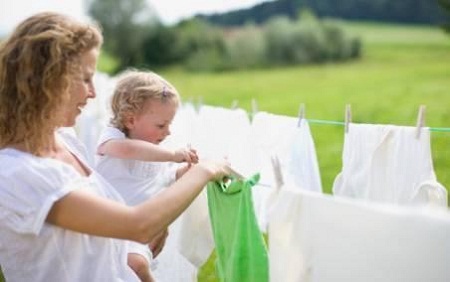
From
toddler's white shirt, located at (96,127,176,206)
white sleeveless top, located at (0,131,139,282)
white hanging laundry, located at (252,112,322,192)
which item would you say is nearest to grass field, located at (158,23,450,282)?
white hanging laundry, located at (252,112,322,192)

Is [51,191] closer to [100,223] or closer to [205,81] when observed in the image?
[100,223]

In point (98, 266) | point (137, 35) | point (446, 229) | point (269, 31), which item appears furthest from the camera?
point (137, 35)

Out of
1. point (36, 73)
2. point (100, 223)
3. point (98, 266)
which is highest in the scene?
point (36, 73)

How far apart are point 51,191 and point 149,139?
110 cm

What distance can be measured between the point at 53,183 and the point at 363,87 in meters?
19.9

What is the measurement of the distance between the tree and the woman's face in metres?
31.9

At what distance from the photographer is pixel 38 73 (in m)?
1.49

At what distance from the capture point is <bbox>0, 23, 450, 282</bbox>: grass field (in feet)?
41.2

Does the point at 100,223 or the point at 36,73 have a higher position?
the point at 36,73

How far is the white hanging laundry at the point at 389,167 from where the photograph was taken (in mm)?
2666

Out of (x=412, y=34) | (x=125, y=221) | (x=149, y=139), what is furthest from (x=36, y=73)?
(x=412, y=34)

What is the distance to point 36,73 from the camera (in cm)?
149

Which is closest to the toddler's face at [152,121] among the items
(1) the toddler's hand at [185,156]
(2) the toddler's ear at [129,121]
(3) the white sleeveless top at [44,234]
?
(2) the toddler's ear at [129,121]

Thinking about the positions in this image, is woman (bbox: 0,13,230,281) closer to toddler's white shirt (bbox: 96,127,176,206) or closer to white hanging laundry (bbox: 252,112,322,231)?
toddler's white shirt (bbox: 96,127,176,206)
